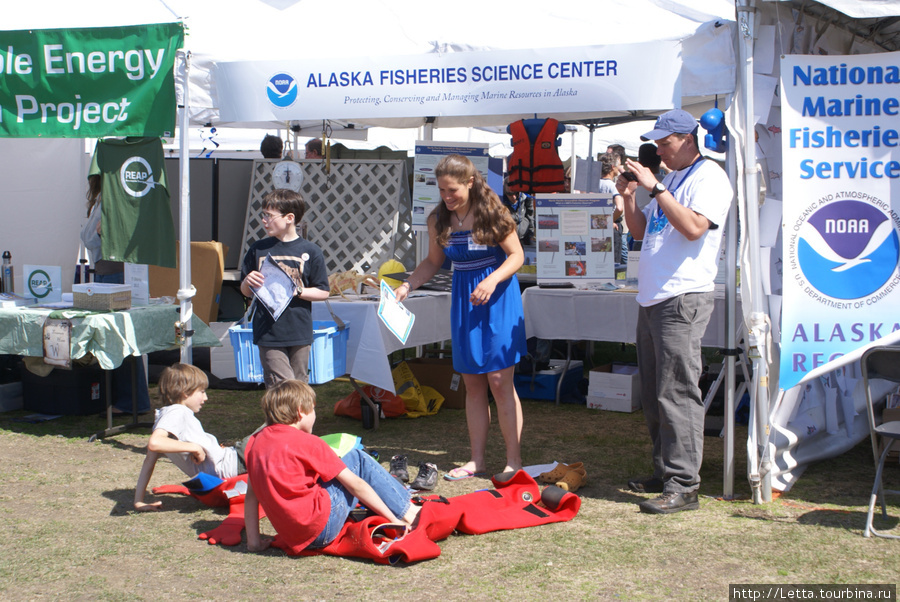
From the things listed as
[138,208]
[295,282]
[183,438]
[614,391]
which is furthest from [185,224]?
[614,391]

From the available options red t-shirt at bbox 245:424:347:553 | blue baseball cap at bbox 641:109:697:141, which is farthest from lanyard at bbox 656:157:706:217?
red t-shirt at bbox 245:424:347:553

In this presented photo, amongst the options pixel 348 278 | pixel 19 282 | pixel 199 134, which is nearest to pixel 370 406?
pixel 348 278

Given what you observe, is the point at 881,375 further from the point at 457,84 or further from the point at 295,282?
the point at 295,282

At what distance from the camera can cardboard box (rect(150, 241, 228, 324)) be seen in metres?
7.04

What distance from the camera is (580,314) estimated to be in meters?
5.42

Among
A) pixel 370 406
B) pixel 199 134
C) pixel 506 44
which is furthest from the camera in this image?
pixel 199 134

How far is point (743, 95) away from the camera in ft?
11.2

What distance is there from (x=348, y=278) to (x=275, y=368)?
142cm

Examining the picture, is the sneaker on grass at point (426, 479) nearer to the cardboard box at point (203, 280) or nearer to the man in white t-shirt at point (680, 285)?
the man in white t-shirt at point (680, 285)

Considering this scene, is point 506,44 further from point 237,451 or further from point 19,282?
point 19,282

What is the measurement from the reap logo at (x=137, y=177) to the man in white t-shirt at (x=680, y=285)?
273cm

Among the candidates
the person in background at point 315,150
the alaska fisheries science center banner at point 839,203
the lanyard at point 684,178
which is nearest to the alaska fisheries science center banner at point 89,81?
the lanyard at point 684,178

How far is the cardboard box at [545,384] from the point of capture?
5891 millimetres

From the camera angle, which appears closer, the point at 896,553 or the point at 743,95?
the point at 896,553
